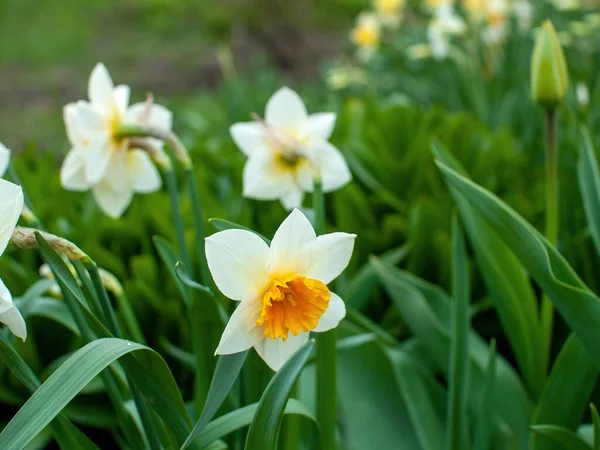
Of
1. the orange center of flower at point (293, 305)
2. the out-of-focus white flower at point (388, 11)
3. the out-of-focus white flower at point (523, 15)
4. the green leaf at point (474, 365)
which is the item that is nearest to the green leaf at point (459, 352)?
the green leaf at point (474, 365)

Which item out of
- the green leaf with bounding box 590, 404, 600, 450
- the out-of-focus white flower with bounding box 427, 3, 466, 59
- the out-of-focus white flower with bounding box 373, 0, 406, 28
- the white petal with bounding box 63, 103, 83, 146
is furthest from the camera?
the out-of-focus white flower with bounding box 373, 0, 406, 28

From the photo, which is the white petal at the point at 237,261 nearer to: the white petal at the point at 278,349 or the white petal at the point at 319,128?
the white petal at the point at 278,349

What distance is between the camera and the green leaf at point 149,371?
674mm

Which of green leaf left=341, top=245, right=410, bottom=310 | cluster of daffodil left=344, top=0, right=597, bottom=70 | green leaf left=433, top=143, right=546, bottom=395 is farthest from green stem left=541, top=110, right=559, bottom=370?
cluster of daffodil left=344, top=0, right=597, bottom=70

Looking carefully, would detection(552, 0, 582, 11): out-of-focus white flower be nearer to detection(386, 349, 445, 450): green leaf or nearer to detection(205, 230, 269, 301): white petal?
detection(386, 349, 445, 450): green leaf

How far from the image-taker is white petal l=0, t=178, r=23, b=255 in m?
0.60

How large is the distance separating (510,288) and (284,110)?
0.47 meters

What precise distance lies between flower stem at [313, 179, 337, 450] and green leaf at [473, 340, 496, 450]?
22 centimetres

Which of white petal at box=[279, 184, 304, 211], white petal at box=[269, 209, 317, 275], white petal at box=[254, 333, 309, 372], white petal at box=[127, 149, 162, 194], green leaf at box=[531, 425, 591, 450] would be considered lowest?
green leaf at box=[531, 425, 591, 450]

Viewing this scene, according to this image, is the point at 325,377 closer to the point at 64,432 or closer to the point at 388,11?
the point at 64,432

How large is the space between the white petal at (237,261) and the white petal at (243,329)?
0.04 ft

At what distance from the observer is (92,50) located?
22.8ft

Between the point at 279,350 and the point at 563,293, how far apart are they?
0.39m

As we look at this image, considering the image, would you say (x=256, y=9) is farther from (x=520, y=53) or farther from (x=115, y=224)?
(x=115, y=224)
